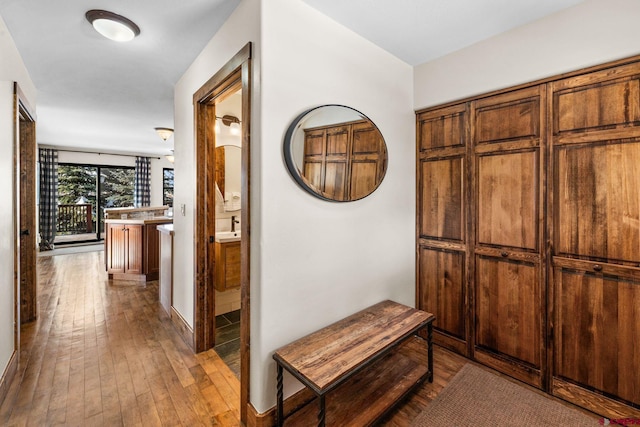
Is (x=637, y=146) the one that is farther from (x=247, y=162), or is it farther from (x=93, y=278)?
(x=93, y=278)

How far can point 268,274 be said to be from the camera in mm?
1548

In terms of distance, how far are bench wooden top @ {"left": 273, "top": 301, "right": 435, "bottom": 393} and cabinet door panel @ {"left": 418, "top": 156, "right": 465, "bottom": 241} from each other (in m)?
0.76

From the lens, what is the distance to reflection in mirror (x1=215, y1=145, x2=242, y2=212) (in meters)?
3.29

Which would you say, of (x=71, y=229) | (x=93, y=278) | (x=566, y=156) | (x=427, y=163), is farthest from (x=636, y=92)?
(x=71, y=229)

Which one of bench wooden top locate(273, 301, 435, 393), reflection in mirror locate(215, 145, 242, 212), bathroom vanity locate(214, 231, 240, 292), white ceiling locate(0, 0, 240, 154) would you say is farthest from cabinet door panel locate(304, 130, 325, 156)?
reflection in mirror locate(215, 145, 242, 212)

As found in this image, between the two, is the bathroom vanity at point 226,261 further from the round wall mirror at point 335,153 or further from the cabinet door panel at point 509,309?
the cabinet door panel at point 509,309

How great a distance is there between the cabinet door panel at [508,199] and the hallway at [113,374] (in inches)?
85.1

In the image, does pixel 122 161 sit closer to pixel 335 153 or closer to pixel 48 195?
pixel 48 195

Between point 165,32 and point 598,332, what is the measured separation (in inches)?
137

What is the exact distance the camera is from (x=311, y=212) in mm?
1743

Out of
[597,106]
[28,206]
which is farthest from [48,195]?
[597,106]

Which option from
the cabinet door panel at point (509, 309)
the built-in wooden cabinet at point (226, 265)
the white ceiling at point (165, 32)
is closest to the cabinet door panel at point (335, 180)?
the white ceiling at point (165, 32)

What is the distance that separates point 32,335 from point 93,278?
6.62ft

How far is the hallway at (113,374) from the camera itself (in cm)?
166
